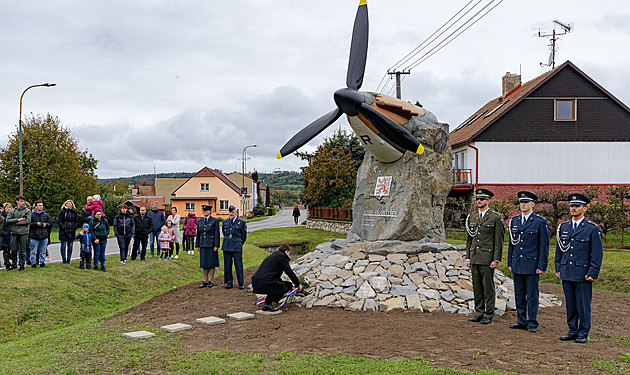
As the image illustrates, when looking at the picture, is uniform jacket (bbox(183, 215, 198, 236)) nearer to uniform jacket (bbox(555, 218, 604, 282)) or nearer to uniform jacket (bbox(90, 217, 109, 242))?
uniform jacket (bbox(90, 217, 109, 242))

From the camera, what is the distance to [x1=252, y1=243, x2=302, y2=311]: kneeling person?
8.76 m

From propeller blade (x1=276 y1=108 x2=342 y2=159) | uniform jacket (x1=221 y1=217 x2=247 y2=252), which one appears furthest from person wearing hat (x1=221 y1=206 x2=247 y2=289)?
propeller blade (x1=276 y1=108 x2=342 y2=159)

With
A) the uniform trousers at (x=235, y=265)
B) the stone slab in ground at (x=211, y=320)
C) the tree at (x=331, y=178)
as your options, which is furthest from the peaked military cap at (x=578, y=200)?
the tree at (x=331, y=178)

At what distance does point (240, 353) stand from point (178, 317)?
2809 millimetres

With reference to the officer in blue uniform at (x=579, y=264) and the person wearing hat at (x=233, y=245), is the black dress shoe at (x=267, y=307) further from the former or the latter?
the officer in blue uniform at (x=579, y=264)

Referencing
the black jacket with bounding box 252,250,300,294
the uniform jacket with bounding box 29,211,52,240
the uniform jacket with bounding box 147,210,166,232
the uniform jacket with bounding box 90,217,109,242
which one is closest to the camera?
the black jacket with bounding box 252,250,300,294

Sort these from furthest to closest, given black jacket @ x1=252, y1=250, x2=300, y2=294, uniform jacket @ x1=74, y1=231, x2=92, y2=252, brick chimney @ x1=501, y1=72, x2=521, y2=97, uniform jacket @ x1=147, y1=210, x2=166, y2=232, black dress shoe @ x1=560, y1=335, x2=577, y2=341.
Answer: brick chimney @ x1=501, y1=72, x2=521, y2=97 < uniform jacket @ x1=147, y1=210, x2=166, y2=232 < uniform jacket @ x1=74, y1=231, x2=92, y2=252 < black jacket @ x1=252, y1=250, x2=300, y2=294 < black dress shoe @ x1=560, y1=335, x2=577, y2=341

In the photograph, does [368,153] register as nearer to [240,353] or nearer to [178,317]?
[178,317]

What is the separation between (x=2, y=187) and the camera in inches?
1140

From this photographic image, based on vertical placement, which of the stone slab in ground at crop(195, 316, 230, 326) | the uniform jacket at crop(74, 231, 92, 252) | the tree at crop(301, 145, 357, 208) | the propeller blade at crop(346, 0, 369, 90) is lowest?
the stone slab in ground at crop(195, 316, 230, 326)

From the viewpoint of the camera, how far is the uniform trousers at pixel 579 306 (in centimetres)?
664

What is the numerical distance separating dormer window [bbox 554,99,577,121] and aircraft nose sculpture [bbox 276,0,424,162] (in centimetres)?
1819

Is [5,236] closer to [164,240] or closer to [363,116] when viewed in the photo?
[164,240]

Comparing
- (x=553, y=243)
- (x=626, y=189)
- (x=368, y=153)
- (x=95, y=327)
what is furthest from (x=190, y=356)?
(x=626, y=189)
